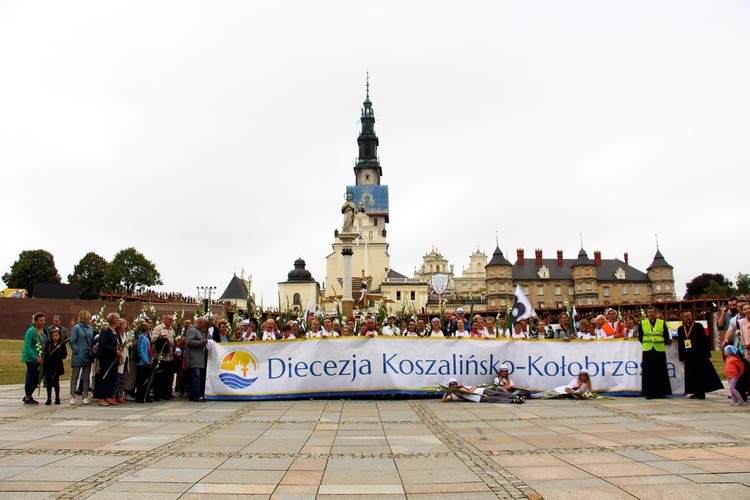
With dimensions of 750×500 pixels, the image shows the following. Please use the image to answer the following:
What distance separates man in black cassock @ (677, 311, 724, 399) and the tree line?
7518cm

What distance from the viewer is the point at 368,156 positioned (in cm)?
12194

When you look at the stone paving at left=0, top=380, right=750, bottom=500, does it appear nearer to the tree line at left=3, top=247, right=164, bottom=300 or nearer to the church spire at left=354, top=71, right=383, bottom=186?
the tree line at left=3, top=247, right=164, bottom=300

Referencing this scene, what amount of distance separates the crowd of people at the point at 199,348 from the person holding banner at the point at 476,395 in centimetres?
3

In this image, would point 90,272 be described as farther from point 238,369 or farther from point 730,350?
point 730,350

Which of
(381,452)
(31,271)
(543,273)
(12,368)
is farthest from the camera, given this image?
(543,273)

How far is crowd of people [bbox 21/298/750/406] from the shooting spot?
37.9 ft

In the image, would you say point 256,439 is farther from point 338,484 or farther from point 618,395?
point 618,395

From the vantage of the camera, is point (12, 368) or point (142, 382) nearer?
point (142, 382)

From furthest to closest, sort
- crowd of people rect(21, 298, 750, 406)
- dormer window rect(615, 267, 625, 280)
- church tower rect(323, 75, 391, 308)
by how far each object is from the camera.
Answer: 1. dormer window rect(615, 267, 625, 280)
2. church tower rect(323, 75, 391, 308)
3. crowd of people rect(21, 298, 750, 406)

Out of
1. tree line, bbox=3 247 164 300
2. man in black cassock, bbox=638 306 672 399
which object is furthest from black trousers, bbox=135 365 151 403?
tree line, bbox=3 247 164 300

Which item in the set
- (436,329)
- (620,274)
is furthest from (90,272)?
(620,274)

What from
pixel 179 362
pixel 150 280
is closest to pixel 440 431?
pixel 179 362

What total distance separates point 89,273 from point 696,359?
3248 inches

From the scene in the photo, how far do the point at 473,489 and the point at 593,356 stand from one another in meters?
→ 8.96
